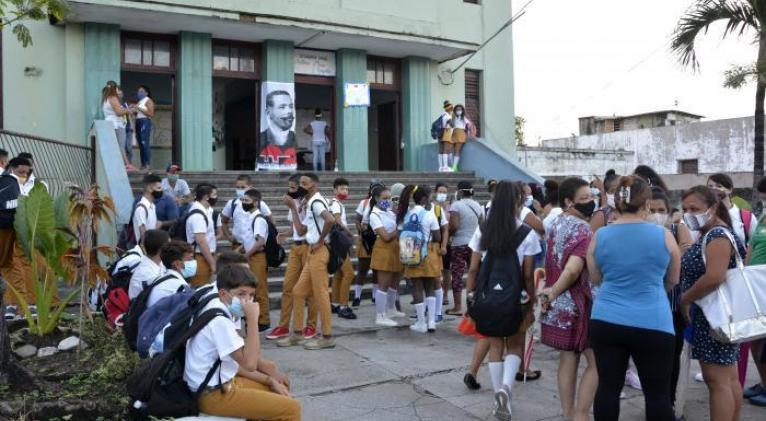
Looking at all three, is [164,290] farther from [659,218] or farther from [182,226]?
[659,218]

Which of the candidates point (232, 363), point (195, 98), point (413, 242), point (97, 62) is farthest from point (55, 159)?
point (232, 363)

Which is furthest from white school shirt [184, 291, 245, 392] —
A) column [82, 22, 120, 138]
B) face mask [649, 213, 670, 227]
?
column [82, 22, 120, 138]

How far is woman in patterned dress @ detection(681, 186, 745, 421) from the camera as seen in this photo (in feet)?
14.0

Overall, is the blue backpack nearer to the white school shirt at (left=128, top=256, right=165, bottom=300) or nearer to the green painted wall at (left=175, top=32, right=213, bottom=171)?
the white school shirt at (left=128, top=256, right=165, bottom=300)

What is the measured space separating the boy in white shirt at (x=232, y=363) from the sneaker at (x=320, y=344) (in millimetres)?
2938

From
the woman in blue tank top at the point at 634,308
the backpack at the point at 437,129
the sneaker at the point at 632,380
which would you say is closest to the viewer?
the woman in blue tank top at the point at 634,308

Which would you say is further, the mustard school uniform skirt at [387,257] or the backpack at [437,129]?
the backpack at [437,129]

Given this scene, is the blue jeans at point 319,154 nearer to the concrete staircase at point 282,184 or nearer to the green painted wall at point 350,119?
the green painted wall at point 350,119

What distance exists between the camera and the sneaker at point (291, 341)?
7.23 meters

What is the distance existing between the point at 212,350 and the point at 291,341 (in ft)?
11.4

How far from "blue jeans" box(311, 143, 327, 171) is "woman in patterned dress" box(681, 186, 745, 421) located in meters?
12.5

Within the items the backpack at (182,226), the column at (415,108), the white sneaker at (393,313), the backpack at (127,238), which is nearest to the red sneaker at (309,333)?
the white sneaker at (393,313)

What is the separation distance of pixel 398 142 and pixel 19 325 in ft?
41.3

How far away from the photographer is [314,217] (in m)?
7.38
